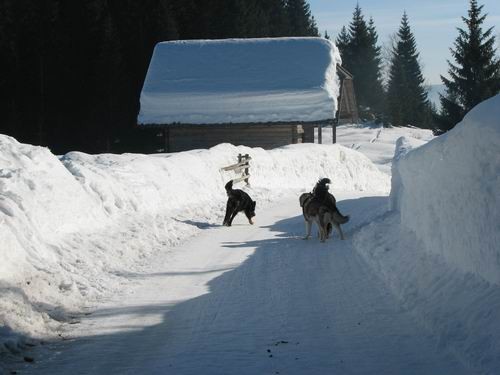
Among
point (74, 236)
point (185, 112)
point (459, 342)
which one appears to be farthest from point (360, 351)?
point (185, 112)

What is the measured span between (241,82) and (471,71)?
15614 millimetres

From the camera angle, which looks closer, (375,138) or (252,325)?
(252,325)

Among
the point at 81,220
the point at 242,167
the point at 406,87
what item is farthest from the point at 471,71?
the point at 81,220

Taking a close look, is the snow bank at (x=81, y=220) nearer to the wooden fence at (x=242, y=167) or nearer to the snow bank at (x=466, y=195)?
the wooden fence at (x=242, y=167)

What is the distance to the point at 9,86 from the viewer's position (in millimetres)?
40906

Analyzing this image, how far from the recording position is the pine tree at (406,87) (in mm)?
64625

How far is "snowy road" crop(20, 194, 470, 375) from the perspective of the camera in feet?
17.1

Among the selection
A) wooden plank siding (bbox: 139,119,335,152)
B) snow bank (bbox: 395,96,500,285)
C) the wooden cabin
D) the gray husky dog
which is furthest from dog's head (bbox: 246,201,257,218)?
wooden plank siding (bbox: 139,119,335,152)

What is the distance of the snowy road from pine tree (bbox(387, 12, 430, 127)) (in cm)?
5666

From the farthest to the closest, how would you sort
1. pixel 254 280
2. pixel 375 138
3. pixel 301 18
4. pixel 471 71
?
pixel 301 18, pixel 375 138, pixel 471 71, pixel 254 280

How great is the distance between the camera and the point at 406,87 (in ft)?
230

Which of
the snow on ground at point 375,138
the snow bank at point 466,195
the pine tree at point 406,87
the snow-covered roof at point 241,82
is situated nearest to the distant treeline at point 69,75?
the snow-covered roof at point 241,82

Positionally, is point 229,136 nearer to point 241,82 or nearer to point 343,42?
point 241,82

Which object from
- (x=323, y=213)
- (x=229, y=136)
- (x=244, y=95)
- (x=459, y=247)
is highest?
(x=244, y=95)
